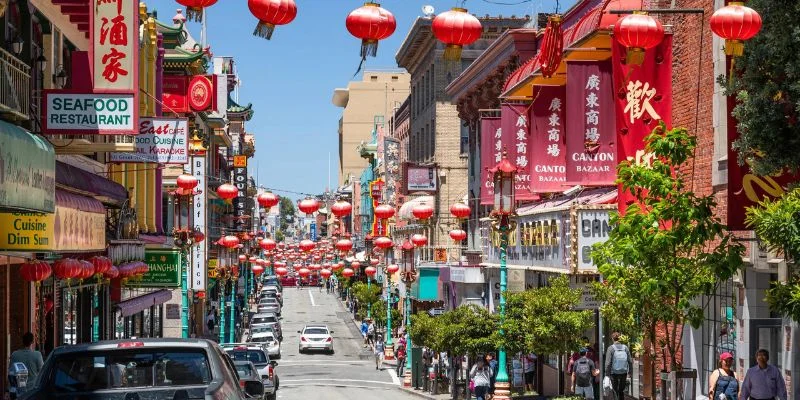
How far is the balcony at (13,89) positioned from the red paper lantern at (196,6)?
357cm

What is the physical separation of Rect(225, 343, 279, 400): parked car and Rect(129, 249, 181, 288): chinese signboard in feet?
20.5

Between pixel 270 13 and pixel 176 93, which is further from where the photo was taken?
pixel 176 93

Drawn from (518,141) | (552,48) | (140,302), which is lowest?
(140,302)

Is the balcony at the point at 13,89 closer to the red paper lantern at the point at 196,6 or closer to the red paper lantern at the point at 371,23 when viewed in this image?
the red paper lantern at the point at 196,6

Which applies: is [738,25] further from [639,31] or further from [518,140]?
[518,140]

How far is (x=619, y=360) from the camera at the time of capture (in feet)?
87.8

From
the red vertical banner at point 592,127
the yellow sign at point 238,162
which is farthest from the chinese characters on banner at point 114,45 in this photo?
the yellow sign at point 238,162

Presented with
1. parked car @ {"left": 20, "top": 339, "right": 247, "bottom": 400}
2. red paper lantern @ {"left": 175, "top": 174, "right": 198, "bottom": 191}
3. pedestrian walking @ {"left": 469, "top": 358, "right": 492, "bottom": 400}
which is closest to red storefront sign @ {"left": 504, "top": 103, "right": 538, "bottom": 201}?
pedestrian walking @ {"left": 469, "top": 358, "right": 492, "bottom": 400}

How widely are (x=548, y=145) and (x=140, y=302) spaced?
15529mm

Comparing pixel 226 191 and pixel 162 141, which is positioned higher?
pixel 162 141

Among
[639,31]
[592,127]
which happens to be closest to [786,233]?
[639,31]

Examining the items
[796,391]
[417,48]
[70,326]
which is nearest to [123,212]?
[70,326]

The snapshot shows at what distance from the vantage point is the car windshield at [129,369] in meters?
12.1

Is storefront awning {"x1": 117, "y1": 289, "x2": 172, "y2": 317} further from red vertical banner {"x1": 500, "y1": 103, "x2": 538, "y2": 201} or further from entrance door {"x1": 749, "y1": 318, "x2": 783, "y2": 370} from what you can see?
entrance door {"x1": 749, "y1": 318, "x2": 783, "y2": 370}
